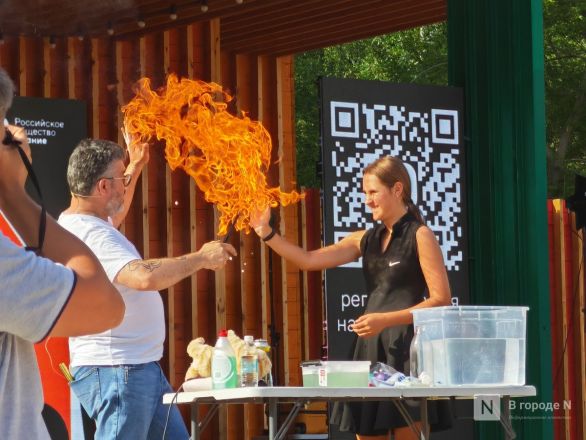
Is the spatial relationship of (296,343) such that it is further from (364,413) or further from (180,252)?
(364,413)

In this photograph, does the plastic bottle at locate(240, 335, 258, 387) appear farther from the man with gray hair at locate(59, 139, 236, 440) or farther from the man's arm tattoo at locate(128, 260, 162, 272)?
the man's arm tattoo at locate(128, 260, 162, 272)

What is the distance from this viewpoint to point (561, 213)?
31.5 ft

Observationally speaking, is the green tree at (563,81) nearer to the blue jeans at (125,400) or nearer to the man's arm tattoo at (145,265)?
the blue jeans at (125,400)

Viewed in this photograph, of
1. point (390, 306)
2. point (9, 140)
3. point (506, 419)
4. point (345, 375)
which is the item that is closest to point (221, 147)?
point (390, 306)

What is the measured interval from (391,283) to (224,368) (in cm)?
104

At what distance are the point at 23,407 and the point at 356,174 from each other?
4548 mm

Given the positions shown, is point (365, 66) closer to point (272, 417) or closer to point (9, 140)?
point (272, 417)

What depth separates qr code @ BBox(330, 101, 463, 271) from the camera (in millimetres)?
6273

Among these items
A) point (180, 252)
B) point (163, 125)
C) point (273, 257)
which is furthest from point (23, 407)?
point (273, 257)

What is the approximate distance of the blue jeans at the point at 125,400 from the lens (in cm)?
416

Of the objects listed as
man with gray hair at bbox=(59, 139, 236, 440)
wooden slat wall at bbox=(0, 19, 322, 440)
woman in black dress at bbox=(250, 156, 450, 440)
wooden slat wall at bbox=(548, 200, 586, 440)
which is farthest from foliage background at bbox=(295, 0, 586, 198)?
man with gray hair at bbox=(59, 139, 236, 440)

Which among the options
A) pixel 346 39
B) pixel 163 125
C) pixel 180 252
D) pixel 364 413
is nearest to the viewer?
pixel 364 413

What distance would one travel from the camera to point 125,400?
4188 mm

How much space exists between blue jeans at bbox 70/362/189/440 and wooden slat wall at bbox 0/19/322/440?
3998mm
